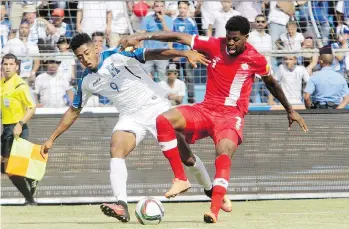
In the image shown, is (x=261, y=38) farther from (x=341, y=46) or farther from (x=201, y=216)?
(x=201, y=216)

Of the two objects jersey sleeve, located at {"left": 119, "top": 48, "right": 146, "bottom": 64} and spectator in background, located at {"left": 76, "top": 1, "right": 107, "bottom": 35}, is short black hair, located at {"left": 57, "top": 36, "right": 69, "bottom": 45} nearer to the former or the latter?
spectator in background, located at {"left": 76, "top": 1, "right": 107, "bottom": 35}

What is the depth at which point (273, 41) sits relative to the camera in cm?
1562

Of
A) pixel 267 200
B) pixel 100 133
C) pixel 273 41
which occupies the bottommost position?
pixel 267 200

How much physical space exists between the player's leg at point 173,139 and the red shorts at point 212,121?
0.32 ft

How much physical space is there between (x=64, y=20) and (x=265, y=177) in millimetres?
4298

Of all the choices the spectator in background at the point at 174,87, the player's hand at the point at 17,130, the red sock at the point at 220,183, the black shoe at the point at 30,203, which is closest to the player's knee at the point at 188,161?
the red sock at the point at 220,183

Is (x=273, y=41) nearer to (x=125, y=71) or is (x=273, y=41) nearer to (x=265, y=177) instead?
(x=265, y=177)

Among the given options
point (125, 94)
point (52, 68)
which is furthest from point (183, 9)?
point (125, 94)

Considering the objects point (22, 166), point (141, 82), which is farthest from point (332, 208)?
point (22, 166)

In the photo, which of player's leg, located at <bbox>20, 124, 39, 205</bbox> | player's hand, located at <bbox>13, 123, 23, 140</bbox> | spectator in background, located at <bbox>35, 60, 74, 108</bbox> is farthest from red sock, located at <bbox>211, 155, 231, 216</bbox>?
spectator in background, located at <bbox>35, 60, 74, 108</bbox>

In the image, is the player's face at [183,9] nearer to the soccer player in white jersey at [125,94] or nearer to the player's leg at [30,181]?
the player's leg at [30,181]

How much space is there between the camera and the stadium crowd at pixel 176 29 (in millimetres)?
15445

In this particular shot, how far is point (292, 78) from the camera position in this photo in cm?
A: 1577

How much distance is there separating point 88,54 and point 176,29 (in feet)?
18.8
